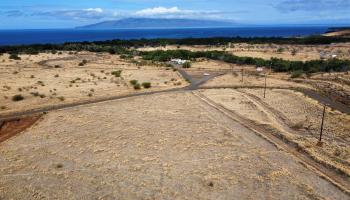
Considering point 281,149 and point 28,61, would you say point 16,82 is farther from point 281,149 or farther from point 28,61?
point 281,149

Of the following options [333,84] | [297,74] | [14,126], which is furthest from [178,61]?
[14,126]

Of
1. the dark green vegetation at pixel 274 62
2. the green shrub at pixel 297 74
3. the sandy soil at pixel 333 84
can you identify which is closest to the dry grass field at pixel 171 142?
the sandy soil at pixel 333 84

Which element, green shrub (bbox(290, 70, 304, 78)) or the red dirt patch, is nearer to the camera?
the red dirt patch

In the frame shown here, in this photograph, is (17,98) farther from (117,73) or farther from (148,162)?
(148,162)

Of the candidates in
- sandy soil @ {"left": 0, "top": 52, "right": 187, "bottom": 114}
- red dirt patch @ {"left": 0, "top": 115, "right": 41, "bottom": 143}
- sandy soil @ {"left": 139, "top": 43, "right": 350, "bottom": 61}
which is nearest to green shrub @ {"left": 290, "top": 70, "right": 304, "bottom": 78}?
sandy soil @ {"left": 0, "top": 52, "right": 187, "bottom": 114}

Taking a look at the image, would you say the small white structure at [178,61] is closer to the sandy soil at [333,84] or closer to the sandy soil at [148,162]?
the sandy soil at [333,84]

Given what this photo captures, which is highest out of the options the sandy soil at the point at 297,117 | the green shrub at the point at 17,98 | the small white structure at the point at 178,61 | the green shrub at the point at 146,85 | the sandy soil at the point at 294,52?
the green shrub at the point at 17,98

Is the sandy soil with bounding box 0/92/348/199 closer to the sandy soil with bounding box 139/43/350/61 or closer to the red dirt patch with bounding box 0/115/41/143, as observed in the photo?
the red dirt patch with bounding box 0/115/41/143
